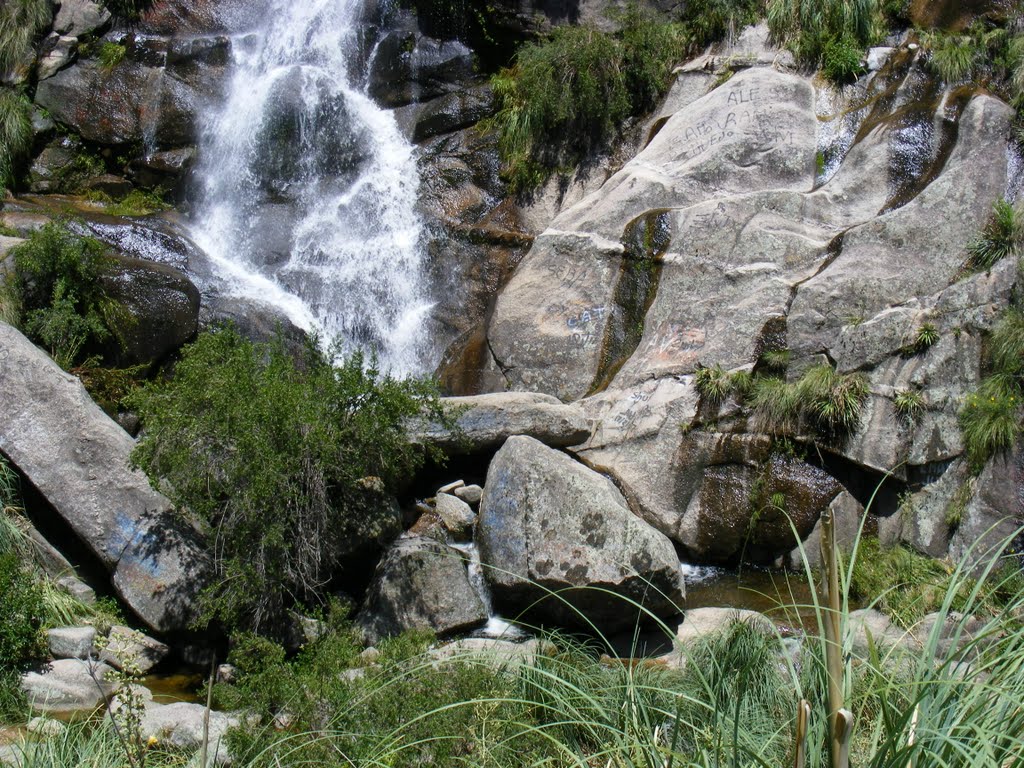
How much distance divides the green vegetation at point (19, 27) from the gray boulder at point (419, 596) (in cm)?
1065

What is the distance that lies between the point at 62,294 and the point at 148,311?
85 cm

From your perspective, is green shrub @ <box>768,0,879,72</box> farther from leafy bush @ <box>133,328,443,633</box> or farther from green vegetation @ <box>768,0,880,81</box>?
leafy bush @ <box>133,328,443,633</box>

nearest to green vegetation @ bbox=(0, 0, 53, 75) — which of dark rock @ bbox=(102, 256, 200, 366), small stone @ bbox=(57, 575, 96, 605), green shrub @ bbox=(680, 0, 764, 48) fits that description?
dark rock @ bbox=(102, 256, 200, 366)

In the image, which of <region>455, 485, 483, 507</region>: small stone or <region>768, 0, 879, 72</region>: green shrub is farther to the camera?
<region>768, 0, 879, 72</region>: green shrub

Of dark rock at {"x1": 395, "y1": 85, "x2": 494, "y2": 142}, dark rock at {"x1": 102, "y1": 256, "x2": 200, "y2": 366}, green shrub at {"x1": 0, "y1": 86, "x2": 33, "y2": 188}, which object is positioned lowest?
dark rock at {"x1": 102, "y1": 256, "x2": 200, "y2": 366}

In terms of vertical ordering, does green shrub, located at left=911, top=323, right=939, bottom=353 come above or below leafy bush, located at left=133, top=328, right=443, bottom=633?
above

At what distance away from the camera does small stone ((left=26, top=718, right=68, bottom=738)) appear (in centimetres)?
466

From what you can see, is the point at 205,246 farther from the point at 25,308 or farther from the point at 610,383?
the point at 610,383

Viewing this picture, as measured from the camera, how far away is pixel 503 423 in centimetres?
894

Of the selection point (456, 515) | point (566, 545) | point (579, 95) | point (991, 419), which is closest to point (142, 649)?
point (456, 515)

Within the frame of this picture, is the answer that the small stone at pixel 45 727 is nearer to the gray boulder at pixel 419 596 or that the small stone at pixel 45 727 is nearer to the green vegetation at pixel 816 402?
the gray boulder at pixel 419 596

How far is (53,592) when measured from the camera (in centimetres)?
746

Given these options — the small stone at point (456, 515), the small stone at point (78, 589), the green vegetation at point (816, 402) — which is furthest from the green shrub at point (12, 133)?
the green vegetation at point (816, 402)

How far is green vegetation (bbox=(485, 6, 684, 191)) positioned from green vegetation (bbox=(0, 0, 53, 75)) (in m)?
7.31
